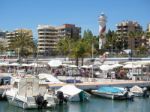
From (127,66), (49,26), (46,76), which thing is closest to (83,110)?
(46,76)

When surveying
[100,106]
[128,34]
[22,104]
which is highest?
[128,34]

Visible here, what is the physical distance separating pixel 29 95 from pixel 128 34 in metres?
100

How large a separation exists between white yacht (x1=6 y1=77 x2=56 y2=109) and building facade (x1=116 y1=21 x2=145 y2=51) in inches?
3736

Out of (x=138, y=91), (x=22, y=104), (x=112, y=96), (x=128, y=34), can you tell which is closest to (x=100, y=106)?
(x=112, y=96)

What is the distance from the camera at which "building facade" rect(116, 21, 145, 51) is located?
443ft

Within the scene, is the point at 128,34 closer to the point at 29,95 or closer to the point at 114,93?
the point at 114,93

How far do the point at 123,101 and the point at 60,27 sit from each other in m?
131

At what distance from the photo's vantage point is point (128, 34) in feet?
446

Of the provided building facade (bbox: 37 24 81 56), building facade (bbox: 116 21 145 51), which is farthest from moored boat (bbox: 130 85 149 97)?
building facade (bbox: 37 24 81 56)

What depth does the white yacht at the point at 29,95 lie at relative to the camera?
1463 inches

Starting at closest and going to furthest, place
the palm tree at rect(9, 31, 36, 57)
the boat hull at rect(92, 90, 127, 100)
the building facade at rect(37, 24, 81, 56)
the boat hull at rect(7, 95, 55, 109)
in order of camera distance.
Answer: the boat hull at rect(7, 95, 55, 109)
the boat hull at rect(92, 90, 127, 100)
the palm tree at rect(9, 31, 36, 57)
the building facade at rect(37, 24, 81, 56)

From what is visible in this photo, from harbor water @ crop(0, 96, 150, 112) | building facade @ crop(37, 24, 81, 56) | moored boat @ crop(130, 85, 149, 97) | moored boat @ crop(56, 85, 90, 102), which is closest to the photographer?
harbor water @ crop(0, 96, 150, 112)

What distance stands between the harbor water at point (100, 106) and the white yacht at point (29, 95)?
21.5 inches

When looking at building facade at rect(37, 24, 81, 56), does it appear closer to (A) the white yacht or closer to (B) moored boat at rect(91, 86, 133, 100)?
(B) moored boat at rect(91, 86, 133, 100)
